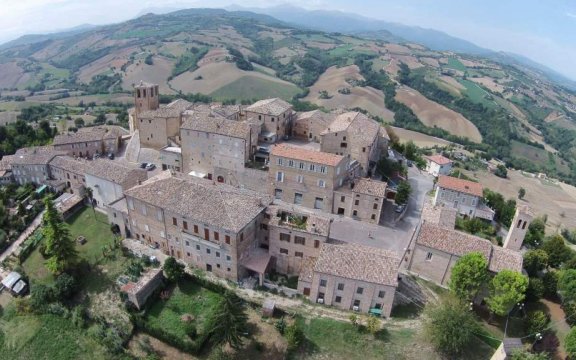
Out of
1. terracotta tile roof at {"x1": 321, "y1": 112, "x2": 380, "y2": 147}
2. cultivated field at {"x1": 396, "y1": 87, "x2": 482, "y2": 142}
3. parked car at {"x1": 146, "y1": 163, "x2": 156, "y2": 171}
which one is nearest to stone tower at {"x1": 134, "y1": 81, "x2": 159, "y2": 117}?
parked car at {"x1": 146, "y1": 163, "x2": 156, "y2": 171}

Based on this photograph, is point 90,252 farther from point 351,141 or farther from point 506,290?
point 506,290

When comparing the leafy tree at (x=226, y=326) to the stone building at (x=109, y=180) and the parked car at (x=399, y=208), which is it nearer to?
the stone building at (x=109, y=180)

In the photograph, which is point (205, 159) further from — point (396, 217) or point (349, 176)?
point (396, 217)

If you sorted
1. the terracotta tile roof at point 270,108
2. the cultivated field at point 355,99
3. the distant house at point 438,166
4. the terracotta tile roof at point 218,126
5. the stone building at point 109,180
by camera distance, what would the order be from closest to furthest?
1. the stone building at point 109,180
2. the terracotta tile roof at point 218,126
3. the terracotta tile roof at point 270,108
4. the distant house at point 438,166
5. the cultivated field at point 355,99

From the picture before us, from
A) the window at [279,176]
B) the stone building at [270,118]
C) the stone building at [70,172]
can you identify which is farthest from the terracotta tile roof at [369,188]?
the stone building at [70,172]

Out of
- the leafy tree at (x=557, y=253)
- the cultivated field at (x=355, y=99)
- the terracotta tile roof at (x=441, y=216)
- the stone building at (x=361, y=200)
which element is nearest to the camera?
the leafy tree at (x=557, y=253)

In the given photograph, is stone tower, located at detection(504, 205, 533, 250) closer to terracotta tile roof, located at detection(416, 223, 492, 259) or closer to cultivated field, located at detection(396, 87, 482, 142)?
terracotta tile roof, located at detection(416, 223, 492, 259)
